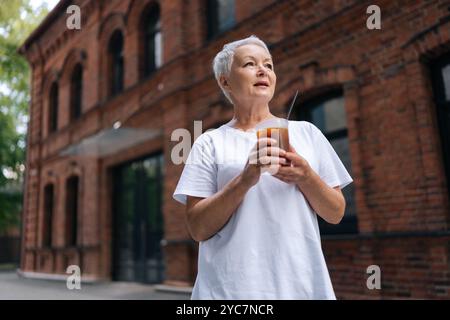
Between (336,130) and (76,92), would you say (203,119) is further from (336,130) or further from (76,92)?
(76,92)

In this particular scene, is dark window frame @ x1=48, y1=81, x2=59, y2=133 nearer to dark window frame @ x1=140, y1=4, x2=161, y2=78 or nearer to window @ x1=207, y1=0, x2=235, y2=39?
dark window frame @ x1=140, y1=4, x2=161, y2=78

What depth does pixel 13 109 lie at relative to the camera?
20.0m

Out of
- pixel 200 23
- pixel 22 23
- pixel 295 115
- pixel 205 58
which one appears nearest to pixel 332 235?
pixel 295 115

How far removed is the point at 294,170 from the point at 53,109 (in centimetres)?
1473

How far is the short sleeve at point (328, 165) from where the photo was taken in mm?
1392

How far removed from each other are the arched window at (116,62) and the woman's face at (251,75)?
1056 centimetres

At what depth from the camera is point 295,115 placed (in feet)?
22.2

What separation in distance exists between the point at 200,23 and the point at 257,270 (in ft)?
26.4

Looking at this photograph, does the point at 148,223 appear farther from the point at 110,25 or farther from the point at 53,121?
the point at 53,121

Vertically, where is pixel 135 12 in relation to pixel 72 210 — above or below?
above

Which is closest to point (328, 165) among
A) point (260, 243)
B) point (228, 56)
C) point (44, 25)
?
point (260, 243)

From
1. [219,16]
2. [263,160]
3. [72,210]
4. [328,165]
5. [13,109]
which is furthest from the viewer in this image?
[13,109]

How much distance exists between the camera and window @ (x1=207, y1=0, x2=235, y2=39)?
8.44m

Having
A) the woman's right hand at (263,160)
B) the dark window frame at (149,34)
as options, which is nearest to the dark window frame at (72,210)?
the dark window frame at (149,34)
